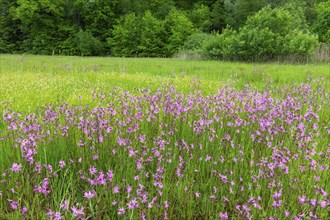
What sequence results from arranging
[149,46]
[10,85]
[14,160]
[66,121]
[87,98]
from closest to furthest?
[14,160], [66,121], [87,98], [10,85], [149,46]

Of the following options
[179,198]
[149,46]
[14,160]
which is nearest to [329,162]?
[179,198]

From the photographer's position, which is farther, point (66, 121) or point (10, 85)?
point (10, 85)

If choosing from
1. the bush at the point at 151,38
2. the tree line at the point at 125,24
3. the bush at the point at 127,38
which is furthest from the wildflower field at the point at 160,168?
the bush at the point at 127,38

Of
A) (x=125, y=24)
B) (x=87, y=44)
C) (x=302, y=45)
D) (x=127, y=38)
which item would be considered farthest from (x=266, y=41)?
(x=87, y=44)

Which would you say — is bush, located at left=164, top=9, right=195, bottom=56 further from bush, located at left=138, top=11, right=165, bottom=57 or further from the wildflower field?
the wildflower field

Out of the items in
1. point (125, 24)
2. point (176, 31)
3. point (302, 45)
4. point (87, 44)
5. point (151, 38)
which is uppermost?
point (125, 24)

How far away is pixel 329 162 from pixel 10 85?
7.13 meters

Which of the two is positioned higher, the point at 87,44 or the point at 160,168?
the point at 87,44

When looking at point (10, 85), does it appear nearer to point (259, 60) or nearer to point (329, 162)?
point (329, 162)

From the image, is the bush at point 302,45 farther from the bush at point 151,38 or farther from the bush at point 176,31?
the bush at point 151,38

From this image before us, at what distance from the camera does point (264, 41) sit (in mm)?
16797

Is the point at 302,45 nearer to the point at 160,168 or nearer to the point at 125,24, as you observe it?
the point at 160,168

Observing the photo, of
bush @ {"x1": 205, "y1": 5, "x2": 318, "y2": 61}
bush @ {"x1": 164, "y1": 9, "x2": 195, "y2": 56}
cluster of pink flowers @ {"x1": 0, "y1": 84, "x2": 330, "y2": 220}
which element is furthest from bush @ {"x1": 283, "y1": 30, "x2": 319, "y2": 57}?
bush @ {"x1": 164, "y1": 9, "x2": 195, "y2": 56}

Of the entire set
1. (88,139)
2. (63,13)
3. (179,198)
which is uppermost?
(63,13)
